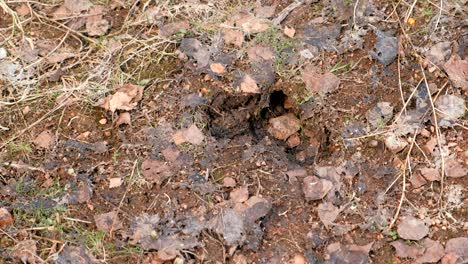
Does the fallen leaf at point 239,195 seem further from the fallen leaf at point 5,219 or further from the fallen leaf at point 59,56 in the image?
the fallen leaf at point 59,56

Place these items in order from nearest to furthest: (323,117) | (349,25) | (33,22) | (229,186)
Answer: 1. (229,186)
2. (323,117)
3. (349,25)
4. (33,22)

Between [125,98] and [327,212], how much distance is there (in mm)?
1080

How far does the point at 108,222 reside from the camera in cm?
247

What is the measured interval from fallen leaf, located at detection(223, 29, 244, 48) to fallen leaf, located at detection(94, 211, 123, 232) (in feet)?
3.40

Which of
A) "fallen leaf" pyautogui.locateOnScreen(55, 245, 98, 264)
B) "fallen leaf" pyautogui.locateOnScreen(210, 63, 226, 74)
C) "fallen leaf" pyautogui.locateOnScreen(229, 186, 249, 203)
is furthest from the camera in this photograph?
"fallen leaf" pyautogui.locateOnScreen(210, 63, 226, 74)

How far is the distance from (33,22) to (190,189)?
4.53ft

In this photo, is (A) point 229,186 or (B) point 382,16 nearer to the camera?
(A) point 229,186

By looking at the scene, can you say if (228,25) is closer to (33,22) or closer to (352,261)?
(33,22)

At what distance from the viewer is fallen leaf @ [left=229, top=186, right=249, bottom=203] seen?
2.48 m

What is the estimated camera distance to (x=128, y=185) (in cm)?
256

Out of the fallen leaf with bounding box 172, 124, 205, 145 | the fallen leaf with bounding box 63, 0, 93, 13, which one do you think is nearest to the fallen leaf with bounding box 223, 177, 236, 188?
the fallen leaf with bounding box 172, 124, 205, 145

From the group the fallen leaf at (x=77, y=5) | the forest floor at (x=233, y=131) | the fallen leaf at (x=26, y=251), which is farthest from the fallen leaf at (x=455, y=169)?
the fallen leaf at (x=77, y=5)

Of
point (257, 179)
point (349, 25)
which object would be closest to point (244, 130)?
point (257, 179)

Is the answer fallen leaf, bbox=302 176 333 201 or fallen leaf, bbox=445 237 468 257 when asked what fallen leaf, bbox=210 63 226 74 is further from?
fallen leaf, bbox=445 237 468 257
